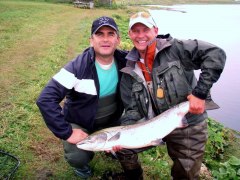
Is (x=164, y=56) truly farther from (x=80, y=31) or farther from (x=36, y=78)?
(x=80, y=31)

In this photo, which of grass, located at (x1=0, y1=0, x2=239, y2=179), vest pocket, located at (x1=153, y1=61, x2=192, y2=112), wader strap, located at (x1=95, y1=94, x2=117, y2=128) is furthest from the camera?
grass, located at (x1=0, y1=0, x2=239, y2=179)

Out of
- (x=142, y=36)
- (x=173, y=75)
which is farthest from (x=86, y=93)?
(x=173, y=75)

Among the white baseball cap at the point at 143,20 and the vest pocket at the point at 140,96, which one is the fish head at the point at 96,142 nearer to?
the vest pocket at the point at 140,96

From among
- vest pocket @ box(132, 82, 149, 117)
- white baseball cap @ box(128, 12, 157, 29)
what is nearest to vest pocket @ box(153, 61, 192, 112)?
vest pocket @ box(132, 82, 149, 117)

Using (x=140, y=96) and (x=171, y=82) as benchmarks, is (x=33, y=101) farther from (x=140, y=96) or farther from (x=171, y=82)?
(x=171, y=82)

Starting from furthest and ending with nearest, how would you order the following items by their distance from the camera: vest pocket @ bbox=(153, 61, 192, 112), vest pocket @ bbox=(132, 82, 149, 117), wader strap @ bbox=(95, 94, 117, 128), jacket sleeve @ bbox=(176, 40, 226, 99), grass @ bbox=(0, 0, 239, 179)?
grass @ bbox=(0, 0, 239, 179) < wader strap @ bbox=(95, 94, 117, 128) < vest pocket @ bbox=(132, 82, 149, 117) < vest pocket @ bbox=(153, 61, 192, 112) < jacket sleeve @ bbox=(176, 40, 226, 99)

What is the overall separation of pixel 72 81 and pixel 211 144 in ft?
13.7

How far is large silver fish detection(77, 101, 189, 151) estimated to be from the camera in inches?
159

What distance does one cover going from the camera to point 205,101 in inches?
160

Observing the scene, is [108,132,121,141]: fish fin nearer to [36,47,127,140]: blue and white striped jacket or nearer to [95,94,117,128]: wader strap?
[36,47,127,140]: blue and white striped jacket

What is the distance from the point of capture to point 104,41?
4.36 metres

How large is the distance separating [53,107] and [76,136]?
54cm

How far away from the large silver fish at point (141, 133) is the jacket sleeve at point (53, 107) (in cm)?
31

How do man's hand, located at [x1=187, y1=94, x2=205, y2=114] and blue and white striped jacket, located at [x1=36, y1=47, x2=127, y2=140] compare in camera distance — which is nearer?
Answer: man's hand, located at [x1=187, y1=94, x2=205, y2=114]
